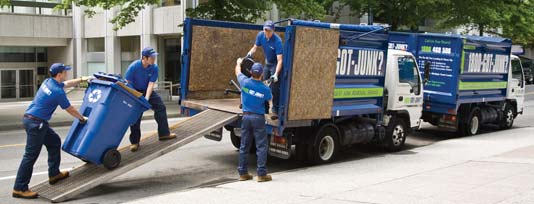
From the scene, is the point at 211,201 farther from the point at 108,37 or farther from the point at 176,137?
the point at 108,37

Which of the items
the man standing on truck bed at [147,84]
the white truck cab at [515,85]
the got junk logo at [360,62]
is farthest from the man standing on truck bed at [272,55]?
the white truck cab at [515,85]

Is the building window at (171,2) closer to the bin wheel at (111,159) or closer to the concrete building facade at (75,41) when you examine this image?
the concrete building facade at (75,41)

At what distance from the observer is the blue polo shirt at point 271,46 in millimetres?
9594

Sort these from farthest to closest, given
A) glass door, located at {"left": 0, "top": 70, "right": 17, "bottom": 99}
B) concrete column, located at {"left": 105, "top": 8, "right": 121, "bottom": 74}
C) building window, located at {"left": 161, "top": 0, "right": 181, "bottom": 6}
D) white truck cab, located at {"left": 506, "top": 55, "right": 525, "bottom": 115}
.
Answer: glass door, located at {"left": 0, "top": 70, "right": 17, "bottom": 99} → concrete column, located at {"left": 105, "top": 8, "right": 121, "bottom": 74} → building window, located at {"left": 161, "top": 0, "right": 181, "bottom": 6} → white truck cab, located at {"left": 506, "top": 55, "right": 525, "bottom": 115}

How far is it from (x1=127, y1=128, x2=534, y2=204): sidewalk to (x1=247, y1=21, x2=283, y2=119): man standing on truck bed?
4.15 ft

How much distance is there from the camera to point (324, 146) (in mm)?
10500

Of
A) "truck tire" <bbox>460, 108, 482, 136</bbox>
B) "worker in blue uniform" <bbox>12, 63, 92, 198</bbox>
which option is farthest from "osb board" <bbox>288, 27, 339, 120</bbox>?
"truck tire" <bbox>460, 108, 482, 136</bbox>

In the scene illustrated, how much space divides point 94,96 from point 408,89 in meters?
6.58

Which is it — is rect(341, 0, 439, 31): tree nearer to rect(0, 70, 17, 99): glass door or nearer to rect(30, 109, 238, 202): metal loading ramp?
rect(30, 109, 238, 202): metal loading ramp

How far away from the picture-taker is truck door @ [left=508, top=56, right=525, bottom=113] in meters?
16.5

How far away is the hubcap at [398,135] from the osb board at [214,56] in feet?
10.8

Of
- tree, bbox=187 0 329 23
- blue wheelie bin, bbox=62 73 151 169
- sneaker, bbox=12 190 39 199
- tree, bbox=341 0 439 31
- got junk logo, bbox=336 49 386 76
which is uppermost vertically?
tree, bbox=341 0 439 31

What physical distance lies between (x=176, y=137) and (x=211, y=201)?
213 cm

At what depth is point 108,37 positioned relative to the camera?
38219 millimetres
